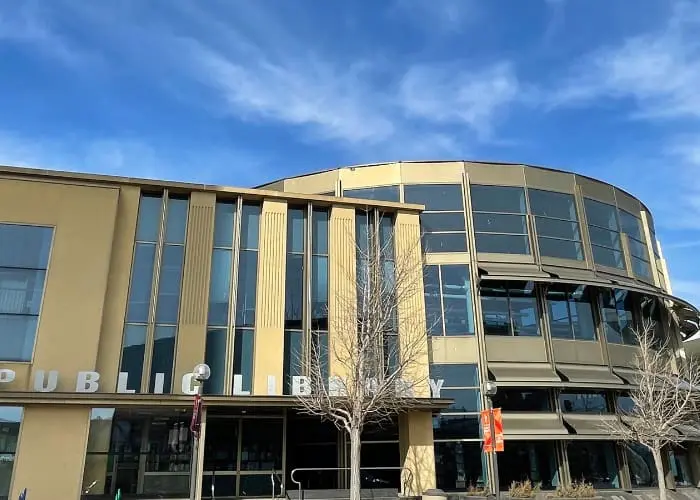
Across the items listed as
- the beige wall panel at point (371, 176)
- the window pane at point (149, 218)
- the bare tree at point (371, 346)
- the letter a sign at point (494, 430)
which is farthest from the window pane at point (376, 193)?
the letter a sign at point (494, 430)

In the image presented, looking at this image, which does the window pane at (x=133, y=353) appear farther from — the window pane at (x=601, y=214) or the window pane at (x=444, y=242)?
the window pane at (x=601, y=214)

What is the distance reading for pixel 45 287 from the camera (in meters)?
18.0

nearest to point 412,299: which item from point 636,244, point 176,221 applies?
point 176,221

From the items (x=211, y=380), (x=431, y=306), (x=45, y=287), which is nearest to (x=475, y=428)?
(x=431, y=306)

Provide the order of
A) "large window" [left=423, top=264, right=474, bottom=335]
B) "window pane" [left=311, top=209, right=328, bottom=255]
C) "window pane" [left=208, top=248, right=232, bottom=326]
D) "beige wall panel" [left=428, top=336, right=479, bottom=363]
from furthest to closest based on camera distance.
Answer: "large window" [left=423, top=264, right=474, bottom=335], "beige wall panel" [left=428, top=336, right=479, bottom=363], "window pane" [left=311, top=209, right=328, bottom=255], "window pane" [left=208, top=248, right=232, bottom=326]

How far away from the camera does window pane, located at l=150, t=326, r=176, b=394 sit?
18.1m

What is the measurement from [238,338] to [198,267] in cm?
279

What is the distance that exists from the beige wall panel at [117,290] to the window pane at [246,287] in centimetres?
361

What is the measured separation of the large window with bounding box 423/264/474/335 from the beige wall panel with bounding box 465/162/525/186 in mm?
4144

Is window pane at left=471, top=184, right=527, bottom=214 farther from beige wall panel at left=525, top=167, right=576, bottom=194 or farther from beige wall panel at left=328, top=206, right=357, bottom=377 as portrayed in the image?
beige wall panel at left=328, top=206, right=357, bottom=377

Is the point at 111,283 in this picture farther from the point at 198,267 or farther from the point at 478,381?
the point at 478,381

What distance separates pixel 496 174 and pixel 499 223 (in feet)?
7.50

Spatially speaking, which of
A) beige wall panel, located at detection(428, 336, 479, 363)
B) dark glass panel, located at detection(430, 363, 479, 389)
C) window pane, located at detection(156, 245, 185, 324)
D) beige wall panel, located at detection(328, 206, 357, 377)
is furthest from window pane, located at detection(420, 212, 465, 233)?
window pane, located at detection(156, 245, 185, 324)

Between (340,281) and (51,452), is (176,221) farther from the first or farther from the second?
(51,452)
